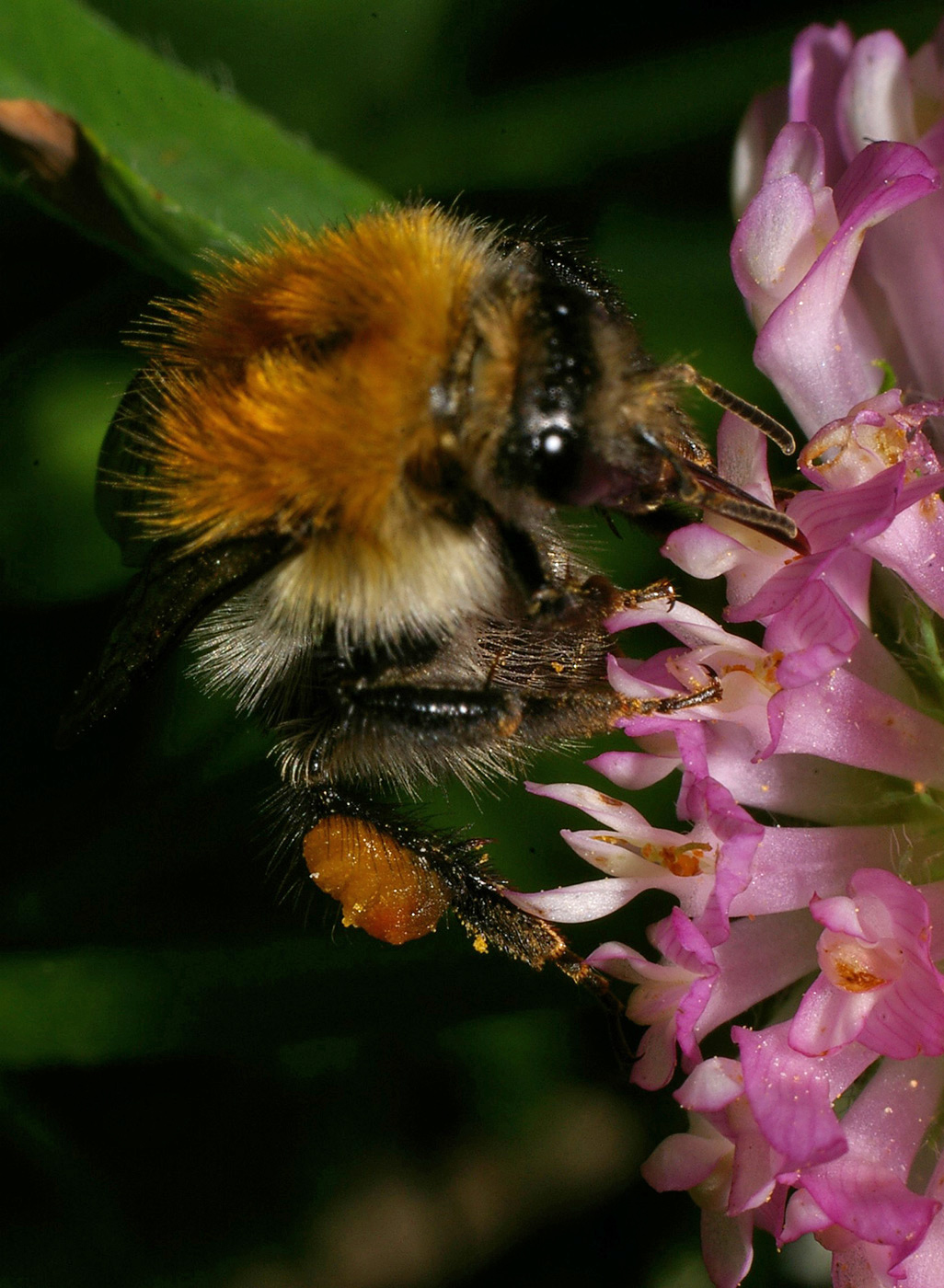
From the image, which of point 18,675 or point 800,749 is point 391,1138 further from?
point 800,749

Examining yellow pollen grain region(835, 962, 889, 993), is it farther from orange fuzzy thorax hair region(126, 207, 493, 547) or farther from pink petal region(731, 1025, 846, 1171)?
orange fuzzy thorax hair region(126, 207, 493, 547)

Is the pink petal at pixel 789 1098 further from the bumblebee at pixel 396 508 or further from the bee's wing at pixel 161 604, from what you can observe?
the bee's wing at pixel 161 604

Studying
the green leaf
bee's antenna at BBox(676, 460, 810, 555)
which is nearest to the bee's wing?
bee's antenna at BBox(676, 460, 810, 555)

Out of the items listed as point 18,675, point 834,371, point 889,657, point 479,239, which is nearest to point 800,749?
point 889,657

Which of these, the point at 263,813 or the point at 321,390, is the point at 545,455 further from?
the point at 263,813

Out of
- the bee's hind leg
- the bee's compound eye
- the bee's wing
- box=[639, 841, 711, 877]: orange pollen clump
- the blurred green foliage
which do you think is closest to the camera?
the bee's compound eye

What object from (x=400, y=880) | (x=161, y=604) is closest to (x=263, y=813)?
(x=400, y=880)
